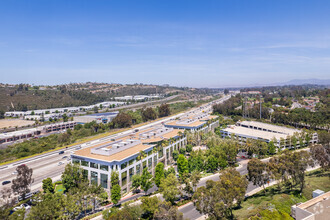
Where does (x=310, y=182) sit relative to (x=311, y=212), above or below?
below

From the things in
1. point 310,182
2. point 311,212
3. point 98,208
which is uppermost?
point 311,212

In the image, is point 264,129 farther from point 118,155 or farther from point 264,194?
point 118,155

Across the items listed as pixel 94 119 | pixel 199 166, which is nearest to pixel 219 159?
pixel 199 166

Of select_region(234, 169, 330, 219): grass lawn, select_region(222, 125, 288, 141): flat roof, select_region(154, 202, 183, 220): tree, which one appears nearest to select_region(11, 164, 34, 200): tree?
select_region(154, 202, 183, 220): tree

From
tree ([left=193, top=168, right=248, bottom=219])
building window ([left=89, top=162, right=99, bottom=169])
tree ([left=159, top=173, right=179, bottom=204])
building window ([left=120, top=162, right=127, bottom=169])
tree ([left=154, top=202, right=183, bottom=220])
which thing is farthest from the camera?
building window ([left=89, top=162, right=99, bottom=169])

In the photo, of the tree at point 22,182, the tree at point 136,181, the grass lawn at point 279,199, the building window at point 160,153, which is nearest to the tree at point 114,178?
the tree at point 136,181

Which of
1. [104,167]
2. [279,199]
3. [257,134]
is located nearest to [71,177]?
[104,167]

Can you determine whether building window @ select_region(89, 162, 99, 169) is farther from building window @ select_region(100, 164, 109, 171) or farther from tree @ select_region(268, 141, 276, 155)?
tree @ select_region(268, 141, 276, 155)

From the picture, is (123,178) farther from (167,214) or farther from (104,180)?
(167,214)

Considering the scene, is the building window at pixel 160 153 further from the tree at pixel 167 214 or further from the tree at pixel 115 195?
the tree at pixel 167 214
